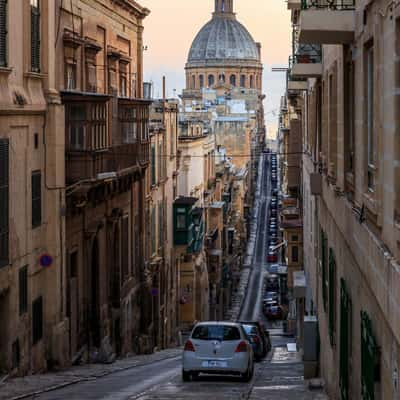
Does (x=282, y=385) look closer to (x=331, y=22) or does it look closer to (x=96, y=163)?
(x=96, y=163)

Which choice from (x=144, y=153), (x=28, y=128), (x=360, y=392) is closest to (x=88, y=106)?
(x=28, y=128)

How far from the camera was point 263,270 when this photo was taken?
91.9 metres

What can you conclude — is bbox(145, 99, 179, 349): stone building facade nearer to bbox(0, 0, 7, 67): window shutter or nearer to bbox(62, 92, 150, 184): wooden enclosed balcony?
bbox(62, 92, 150, 184): wooden enclosed balcony

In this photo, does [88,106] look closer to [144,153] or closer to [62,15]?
[62,15]

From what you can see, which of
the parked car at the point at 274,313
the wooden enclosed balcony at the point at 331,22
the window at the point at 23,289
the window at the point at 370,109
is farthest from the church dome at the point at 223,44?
the window at the point at 370,109

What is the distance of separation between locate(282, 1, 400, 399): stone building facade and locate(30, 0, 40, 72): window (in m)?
5.80

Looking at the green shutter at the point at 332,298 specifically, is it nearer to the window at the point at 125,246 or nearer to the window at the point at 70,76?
the window at the point at 70,76

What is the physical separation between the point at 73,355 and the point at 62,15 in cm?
755

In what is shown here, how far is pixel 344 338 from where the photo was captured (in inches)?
481

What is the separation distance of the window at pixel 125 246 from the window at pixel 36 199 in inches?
434

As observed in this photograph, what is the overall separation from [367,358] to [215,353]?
836 cm

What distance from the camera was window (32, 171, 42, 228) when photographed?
760 inches

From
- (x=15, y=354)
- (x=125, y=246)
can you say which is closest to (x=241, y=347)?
(x=15, y=354)

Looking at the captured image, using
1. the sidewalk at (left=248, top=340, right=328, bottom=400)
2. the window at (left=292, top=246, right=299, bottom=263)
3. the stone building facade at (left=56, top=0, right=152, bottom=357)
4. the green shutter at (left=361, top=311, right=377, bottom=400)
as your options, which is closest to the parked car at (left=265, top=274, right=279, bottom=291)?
the window at (left=292, top=246, right=299, bottom=263)
